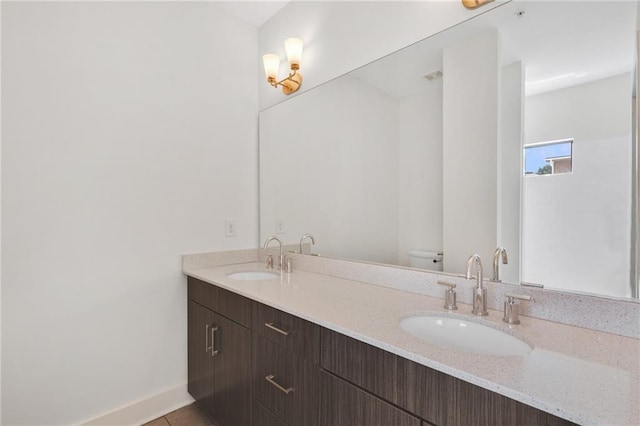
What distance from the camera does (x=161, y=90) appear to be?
1.96 meters

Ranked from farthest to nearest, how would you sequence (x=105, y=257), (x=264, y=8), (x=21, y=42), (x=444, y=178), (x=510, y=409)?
(x=264, y=8) < (x=105, y=257) < (x=21, y=42) < (x=444, y=178) < (x=510, y=409)

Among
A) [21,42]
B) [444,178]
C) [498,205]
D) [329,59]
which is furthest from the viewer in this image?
[329,59]

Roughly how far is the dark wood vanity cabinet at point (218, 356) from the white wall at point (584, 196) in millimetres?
1216

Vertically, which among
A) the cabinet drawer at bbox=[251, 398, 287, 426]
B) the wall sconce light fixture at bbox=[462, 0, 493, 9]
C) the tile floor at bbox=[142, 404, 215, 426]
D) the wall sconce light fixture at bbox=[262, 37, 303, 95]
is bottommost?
the tile floor at bbox=[142, 404, 215, 426]

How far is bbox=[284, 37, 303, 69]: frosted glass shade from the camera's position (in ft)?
6.51

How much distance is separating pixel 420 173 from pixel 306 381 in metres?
1.01

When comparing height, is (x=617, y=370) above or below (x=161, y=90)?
below

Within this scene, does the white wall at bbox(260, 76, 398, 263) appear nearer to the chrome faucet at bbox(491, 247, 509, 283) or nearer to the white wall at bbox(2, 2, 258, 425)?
the white wall at bbox(2, 2, 258, 425)

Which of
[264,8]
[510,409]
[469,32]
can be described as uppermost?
[264,8]

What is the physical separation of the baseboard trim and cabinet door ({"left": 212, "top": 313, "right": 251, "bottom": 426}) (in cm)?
38

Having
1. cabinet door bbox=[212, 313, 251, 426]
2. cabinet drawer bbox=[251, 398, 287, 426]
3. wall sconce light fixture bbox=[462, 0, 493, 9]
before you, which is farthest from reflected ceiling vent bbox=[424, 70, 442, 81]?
cabinet drawer bbox=[251, 398, 287, 426]

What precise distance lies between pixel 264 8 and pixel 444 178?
5.82 ft

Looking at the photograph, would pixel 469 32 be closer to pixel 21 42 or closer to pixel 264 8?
pixel 264 8

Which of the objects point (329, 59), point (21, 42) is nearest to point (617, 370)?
point (329, 59)
